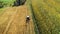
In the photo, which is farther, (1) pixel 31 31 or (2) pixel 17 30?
(2) pixel 17 30

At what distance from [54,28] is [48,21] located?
141cm

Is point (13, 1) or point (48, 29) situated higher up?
point (48, 29)

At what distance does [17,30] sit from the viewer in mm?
9938

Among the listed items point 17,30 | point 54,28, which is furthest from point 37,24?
point 54,28

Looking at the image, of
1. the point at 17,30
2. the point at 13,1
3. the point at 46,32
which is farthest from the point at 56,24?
the point at 13,1

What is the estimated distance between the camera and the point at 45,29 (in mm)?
8898

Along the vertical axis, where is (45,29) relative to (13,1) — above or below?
above

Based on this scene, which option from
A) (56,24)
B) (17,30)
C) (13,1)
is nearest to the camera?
(56,24)

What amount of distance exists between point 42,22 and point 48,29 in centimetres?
148

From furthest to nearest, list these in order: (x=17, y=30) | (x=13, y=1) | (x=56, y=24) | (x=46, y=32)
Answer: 1. (x=13, y=1)
2. (x=17, y=30)
3. (x=56, y=24)
4. (x=46, y=32)

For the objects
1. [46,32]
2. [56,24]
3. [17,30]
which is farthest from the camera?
[17,30]

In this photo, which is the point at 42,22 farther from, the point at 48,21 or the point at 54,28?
the point at 54,28

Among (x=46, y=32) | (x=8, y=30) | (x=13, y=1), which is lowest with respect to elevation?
(x=13, y=1)

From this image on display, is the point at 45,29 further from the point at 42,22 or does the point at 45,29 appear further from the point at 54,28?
the point at 42,22
